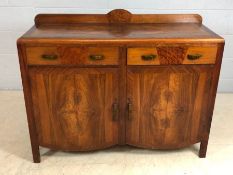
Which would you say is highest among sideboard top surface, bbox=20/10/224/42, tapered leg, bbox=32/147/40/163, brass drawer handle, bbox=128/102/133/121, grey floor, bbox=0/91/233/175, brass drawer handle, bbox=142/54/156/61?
sideboard top surface, bbox=20/10/224/42

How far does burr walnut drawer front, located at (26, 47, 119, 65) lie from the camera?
1308 millimetres

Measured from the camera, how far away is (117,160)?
162 centimetres

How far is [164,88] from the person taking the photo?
142 centimetres

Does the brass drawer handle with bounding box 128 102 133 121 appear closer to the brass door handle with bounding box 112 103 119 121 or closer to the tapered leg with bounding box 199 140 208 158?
the brass door handle with bounding box 112 103 119 121

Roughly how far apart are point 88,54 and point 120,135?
0.53m

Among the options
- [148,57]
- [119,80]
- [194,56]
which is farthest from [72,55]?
[194,56]

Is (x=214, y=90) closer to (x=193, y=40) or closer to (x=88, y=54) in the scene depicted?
(x=193, y=40)

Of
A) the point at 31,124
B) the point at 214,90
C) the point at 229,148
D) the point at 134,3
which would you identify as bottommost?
the point at 229,148

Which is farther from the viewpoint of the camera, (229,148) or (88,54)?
(229,148)

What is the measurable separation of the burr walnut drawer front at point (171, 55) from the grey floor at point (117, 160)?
24.9 inches

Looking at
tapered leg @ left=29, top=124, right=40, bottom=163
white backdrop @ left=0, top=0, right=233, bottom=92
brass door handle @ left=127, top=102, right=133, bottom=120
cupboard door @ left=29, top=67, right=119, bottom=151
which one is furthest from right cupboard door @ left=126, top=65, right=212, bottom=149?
white backdrop @ left=0, top=0, right=233, bottom=92

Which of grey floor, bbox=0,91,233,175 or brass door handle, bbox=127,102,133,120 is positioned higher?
brass door handle, bbox=127,102,133,120

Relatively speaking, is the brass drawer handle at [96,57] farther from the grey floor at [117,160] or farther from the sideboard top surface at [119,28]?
the grey floor at [117,160]

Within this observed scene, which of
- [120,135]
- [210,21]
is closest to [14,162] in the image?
[120,135]
